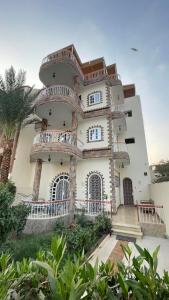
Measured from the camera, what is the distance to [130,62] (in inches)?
399

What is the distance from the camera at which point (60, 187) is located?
12.8m

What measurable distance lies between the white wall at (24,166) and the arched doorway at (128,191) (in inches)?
363

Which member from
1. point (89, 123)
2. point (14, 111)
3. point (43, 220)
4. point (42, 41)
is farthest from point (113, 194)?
point (42, 41)

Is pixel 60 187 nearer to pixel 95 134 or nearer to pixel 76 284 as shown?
pixel 95 134

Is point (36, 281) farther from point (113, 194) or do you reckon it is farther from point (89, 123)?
point (89, 123)

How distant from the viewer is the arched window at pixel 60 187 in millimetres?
12695

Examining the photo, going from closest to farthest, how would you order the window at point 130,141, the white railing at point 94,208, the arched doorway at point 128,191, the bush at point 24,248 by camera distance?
the bush at point 24,248 < the white railing at point 94,208 < the arched doorway at point 128,191 < the window at point 130,141

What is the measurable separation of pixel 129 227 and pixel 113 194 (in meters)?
2.98

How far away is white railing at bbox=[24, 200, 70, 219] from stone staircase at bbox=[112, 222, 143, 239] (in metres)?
3.02

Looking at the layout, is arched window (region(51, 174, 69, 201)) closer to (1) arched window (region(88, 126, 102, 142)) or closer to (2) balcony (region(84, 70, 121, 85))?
(1) arched window (region(88, 126, 102, 142))

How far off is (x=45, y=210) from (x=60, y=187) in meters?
5.06

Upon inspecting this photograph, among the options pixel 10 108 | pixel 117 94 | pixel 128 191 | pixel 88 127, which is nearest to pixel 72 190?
pixel 88 127

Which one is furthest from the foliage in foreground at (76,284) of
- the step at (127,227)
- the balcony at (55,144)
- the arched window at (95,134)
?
the arched window at (95,134)

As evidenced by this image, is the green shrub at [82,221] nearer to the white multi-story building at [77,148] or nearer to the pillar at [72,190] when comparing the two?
the pillar at [72,190]
